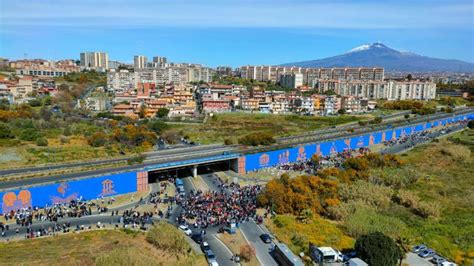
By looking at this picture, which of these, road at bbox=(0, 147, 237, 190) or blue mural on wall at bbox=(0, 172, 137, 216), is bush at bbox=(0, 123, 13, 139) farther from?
blue mural on wall at bbox=(0, 172, 137, 216)

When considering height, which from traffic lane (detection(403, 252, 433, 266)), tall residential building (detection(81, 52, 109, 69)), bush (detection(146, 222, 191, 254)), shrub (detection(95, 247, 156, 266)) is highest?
tall residential building (detection(81, 52, 109, 69))

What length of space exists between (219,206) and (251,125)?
123 ft

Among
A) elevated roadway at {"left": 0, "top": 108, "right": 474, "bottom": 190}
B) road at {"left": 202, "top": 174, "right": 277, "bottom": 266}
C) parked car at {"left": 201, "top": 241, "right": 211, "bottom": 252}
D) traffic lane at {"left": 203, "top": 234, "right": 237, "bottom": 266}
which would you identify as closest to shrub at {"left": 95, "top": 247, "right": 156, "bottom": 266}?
parked car at {"left": 201, "top": 241, "right": 211, "bottom": 252}

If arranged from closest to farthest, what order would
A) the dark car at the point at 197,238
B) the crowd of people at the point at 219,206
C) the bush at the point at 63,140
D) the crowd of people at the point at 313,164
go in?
the dark car at the point at 197,238, the crowd of people at the point at 219,206, the crowd of people at the point at 313,164, the bush at the point at 63,140

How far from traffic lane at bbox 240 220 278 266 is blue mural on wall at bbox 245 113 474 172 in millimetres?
16053

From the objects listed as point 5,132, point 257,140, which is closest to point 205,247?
point 257,140

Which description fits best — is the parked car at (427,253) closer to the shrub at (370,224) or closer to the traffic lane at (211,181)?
the shrub at (370,224)

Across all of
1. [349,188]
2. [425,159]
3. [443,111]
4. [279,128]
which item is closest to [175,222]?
[349,188]

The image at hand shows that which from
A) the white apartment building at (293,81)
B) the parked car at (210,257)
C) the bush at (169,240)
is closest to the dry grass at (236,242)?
the parked car at (210,257)

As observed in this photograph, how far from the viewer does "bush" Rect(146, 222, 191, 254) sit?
2128cm

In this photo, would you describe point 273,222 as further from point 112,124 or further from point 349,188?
point 112,124

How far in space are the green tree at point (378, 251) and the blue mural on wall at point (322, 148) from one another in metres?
21.6

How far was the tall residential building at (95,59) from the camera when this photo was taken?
15812 centimetres

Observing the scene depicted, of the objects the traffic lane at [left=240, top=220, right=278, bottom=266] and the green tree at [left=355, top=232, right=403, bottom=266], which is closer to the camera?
the green tree at [left=355, top=232, right=403, bottom=266]
